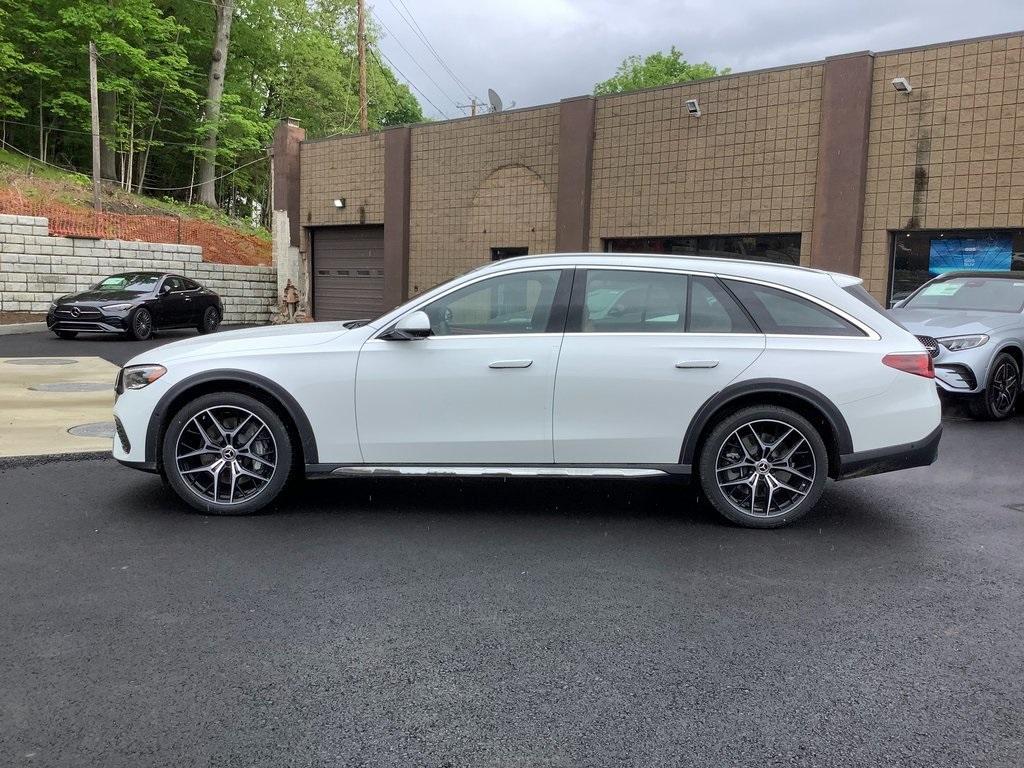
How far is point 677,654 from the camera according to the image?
10.7 ft

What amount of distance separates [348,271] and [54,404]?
47.0 ft

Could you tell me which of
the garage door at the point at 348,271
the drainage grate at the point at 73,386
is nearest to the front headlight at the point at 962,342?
the drainage grate at the point at 73,386

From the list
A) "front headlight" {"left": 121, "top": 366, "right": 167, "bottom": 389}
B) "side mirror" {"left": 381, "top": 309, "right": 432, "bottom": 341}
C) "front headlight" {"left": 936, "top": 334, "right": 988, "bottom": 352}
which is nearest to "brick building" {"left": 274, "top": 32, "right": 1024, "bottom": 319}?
"front headlight" {"left": 936, "top": 334, "right": 988, "bottom": 352}

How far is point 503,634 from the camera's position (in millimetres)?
3432

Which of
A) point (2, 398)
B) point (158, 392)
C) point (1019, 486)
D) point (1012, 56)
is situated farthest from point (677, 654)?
point (1012, 56)

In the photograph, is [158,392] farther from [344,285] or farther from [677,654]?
[344,285]

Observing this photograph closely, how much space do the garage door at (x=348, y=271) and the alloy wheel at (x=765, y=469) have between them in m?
17.2

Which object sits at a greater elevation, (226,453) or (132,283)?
(132,283)

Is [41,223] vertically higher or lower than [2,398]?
higher

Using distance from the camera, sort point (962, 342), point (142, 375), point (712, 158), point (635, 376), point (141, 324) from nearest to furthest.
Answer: point (635, 376), point (142, 375), point (962, 342), point (712, 158), point (141, 324)

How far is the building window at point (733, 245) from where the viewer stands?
15430mm

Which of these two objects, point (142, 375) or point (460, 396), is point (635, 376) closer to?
point (460, 396)

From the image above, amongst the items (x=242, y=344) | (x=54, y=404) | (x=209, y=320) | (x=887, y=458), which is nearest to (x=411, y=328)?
(x=242, y=344)

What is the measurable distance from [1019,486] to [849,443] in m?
2.27
